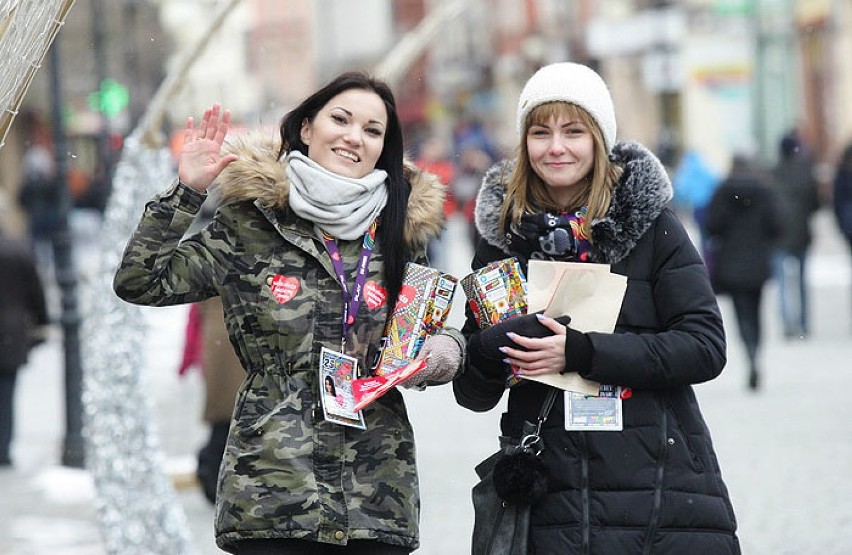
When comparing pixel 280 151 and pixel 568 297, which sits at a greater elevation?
pixel 280 151

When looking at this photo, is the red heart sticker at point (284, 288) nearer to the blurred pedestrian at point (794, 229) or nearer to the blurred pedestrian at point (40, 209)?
the blurred pedestrian at point (794, 229)

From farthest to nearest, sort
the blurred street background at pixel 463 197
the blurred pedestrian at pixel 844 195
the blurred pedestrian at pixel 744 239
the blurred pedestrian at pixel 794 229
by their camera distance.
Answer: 1. the blurred pedestrian at pixel 794 229
2. the blurred pedestrian at pixel 844 195
3. the blurred pedestrian at pixel 744 239
4. the blurred street background at pixel 463 197

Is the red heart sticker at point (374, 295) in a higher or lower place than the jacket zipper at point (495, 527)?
higher

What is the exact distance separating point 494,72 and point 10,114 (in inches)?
2746

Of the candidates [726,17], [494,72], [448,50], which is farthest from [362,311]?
[448,50]

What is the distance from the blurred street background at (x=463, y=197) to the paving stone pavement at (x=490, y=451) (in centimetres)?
2

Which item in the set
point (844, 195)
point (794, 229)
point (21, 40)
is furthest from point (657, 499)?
point (794, 229)

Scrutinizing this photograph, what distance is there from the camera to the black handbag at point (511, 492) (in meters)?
4.07

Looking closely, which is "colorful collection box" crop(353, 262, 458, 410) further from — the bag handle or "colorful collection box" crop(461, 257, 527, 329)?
the bag handle

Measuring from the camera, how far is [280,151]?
443 centimetres

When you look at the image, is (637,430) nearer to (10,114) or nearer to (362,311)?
(362,311)

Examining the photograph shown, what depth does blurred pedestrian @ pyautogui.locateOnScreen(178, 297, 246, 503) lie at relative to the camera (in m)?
8.19

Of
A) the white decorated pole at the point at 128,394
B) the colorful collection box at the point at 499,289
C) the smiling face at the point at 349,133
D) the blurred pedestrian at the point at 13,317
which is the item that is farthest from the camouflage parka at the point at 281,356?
the blurred pedestrian at the point at 13,317

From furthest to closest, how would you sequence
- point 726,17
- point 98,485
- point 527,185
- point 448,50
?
point 448,50
point 726,17
point 98,485
point 527,185
